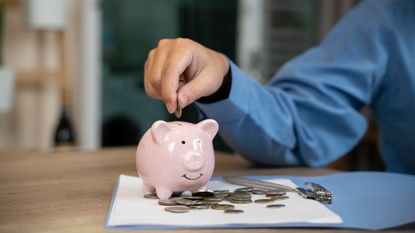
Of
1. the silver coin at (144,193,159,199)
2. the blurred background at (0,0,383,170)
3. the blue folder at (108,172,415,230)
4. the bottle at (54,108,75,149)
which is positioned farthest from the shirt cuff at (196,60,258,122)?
the bottle at (54,108,75,149)

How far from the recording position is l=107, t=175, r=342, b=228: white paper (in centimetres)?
48

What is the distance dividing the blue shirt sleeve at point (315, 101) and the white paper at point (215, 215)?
28 centimetres

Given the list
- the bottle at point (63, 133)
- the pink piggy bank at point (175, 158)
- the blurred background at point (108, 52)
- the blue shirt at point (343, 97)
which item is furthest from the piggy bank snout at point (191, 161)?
the bottle at point (63, 133)

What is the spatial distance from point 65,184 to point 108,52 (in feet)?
6.51

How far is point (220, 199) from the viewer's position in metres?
0.57

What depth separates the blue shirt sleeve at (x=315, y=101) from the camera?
2.84 feet

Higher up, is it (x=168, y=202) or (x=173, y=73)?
(x=173, y=73)

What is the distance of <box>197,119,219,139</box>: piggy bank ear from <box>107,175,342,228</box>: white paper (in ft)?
0.31

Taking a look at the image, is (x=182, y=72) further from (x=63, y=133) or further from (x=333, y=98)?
(x=63, y=133)

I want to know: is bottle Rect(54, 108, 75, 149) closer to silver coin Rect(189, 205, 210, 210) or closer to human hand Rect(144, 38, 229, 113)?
human hand Rect(144, 38, 229, 113)

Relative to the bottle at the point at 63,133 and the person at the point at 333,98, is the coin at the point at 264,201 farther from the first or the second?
the bottle at the point at 63,133

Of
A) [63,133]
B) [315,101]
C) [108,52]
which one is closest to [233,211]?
[315,101]

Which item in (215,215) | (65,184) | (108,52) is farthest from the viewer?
(108,52)

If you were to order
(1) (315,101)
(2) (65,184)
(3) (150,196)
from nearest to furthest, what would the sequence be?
(3) (150,196) → (2) (65,184) → (1) (315,101)
